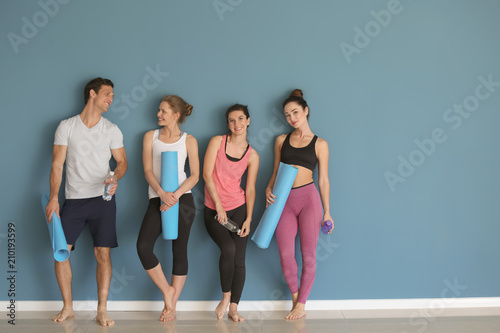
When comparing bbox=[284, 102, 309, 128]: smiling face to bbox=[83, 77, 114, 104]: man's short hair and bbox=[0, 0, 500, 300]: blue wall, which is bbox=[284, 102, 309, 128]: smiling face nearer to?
bbox=[0, 0, 500, 300]: blue wall

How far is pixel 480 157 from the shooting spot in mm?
3316

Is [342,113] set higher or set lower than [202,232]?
higher

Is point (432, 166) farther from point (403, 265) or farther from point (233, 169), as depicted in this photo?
point (233, 169)

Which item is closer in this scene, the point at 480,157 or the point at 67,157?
the point at 67,157

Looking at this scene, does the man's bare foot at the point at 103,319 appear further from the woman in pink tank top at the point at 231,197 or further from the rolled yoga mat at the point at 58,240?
the woman in pink tank top at the point at 231,197

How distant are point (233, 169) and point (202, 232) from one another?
1.79ft

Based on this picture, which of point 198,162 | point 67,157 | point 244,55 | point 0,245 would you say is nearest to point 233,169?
point 198,162

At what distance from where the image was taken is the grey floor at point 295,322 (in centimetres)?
292

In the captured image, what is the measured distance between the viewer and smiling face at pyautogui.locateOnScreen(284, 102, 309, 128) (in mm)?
3109

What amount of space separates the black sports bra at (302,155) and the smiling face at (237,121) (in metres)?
0.35

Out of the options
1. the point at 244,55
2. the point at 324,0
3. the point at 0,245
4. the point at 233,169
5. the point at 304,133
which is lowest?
the point at 0,245

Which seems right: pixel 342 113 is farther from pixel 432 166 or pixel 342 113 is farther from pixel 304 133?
pixel 432 166

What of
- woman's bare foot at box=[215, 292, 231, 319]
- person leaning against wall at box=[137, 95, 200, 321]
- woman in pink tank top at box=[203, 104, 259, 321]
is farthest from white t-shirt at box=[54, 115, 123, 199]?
woman's bare foot at box=[215, 292, 231, 319]

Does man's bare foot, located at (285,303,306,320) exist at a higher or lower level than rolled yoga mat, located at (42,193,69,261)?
lower
